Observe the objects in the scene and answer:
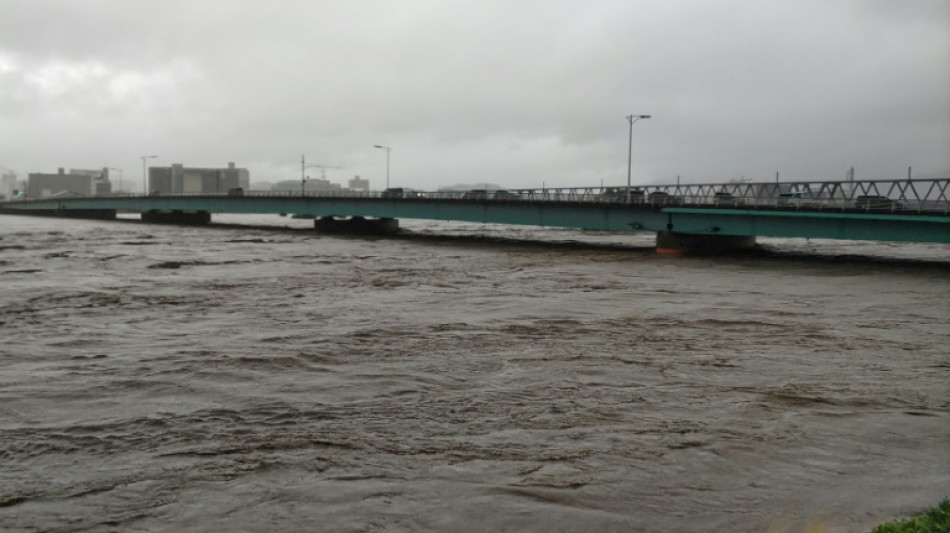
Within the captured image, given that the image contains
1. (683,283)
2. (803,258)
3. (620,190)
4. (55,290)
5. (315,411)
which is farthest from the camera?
(620,190)

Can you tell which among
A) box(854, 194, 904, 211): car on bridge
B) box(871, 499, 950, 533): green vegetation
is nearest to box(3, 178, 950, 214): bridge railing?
box(854, 194, 904, 211): car on bridge

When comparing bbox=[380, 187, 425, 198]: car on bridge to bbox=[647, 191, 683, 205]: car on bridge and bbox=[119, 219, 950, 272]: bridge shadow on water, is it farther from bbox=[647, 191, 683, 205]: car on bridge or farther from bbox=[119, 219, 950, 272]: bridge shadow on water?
bbox=[647, 191, 683, 205]: car on bridge

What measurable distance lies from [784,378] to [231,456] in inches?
462

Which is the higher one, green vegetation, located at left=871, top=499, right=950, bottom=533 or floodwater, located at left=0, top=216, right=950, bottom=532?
green vegetation, located at left=871, top=499, right=950, bottom=533

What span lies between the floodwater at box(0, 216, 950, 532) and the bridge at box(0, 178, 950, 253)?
20118mm

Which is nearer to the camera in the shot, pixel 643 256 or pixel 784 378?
pixel 784 378

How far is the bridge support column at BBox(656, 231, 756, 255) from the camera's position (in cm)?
6334

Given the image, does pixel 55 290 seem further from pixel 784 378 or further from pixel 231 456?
pixel 784 378

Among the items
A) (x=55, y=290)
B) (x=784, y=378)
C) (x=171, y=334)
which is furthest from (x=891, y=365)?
(x=55, y=290)

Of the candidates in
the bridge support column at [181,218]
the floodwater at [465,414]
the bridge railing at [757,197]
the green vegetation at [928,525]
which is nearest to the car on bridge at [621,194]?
the bridge railing at [757,197]

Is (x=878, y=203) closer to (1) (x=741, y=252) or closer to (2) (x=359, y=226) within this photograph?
(1) (x=741, y=252)

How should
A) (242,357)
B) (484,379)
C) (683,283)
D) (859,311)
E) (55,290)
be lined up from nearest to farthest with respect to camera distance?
(484,379) < (242,357) < (859,311) < (55,290) < (683,283)

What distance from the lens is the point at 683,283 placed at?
41500mm

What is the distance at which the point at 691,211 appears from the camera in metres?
61.6
